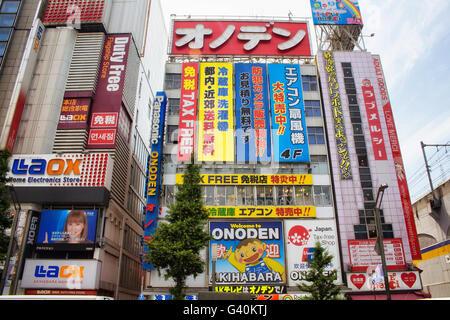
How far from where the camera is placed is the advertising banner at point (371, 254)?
3378 centimetres

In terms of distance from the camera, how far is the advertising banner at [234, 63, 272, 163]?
39.0m

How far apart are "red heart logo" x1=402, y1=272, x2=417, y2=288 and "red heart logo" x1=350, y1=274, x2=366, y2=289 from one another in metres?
4.07

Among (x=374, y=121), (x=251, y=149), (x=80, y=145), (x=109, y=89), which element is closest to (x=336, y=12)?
(x=374, y=121)

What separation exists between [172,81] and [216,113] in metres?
7.87

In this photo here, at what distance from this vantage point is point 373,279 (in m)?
32.8

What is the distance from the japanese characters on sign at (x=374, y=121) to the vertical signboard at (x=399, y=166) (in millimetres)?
1232

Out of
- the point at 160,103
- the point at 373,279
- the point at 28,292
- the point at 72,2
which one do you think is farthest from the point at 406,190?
the point at 72,2

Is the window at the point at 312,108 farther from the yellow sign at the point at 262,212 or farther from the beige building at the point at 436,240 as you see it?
the beige building at the point at 436,240

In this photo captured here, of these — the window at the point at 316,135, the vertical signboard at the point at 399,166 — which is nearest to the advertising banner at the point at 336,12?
the vertical signboard at the point at 399,166

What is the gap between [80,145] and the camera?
3816cm

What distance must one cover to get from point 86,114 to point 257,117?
818 inches

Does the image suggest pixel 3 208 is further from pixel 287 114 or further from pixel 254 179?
pixel 287 114
